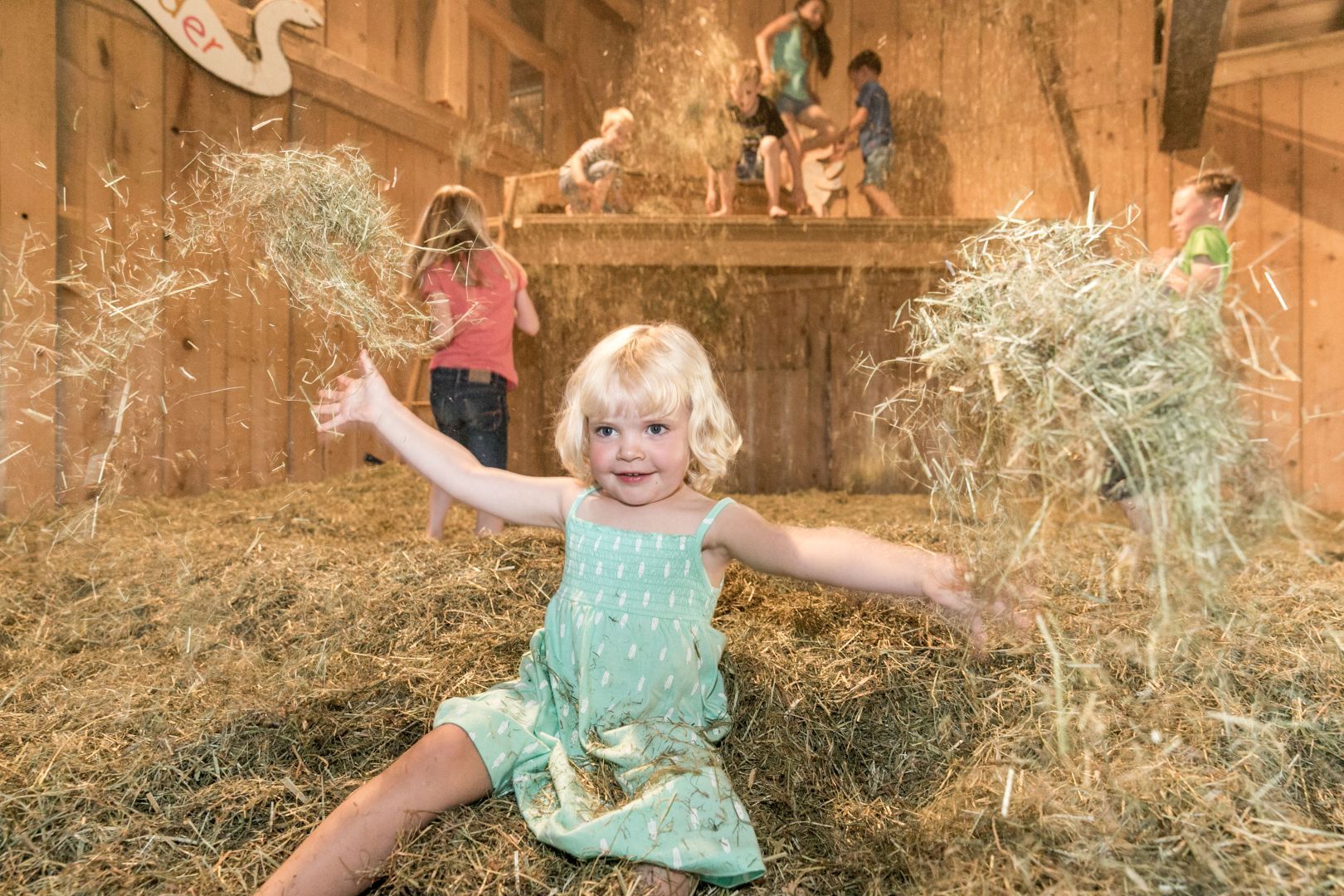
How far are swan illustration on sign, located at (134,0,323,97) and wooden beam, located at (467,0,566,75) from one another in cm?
121

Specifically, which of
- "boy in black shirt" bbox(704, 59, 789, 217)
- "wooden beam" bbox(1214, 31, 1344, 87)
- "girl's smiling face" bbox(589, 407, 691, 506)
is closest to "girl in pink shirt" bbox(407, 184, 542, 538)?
"girl's smiling face" bbox(589, 407, 691, 506)

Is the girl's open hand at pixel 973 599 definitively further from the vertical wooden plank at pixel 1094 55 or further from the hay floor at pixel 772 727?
the vertical wooden plank at pixel 1094 55

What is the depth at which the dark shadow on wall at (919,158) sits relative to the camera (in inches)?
256

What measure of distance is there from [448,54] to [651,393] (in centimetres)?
415

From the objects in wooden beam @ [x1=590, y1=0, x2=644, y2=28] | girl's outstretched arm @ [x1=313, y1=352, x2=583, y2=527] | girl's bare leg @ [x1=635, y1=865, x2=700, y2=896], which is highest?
wooden beam @ [x1=590, y1=0, x2=644, y2=28]

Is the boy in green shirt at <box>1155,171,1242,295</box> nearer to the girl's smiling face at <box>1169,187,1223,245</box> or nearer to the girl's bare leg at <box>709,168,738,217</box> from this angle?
the girl's smiling face at <box>1169,187,1223,245</box>

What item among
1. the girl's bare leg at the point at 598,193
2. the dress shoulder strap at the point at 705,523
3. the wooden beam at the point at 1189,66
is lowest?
the dress shoulder strap at the point at 705,523

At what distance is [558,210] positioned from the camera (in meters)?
5.53

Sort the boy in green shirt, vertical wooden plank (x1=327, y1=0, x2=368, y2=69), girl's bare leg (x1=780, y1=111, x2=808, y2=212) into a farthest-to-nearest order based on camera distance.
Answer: girl's bare leg (x1=780, y1=111, x2=808, y2=212)
vertical wooden plank (x1=327, y1=0, x2=368, y2=69)
the boy in green shirt

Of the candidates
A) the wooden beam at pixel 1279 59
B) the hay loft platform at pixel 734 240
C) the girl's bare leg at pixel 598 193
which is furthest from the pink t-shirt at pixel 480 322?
the wooden beam at pixel 1279 59

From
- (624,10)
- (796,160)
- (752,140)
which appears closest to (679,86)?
(624,10)

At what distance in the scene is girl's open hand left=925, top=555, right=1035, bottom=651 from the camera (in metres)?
1.54

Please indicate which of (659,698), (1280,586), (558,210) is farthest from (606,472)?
(558,210)

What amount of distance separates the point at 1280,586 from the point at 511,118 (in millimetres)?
5692
